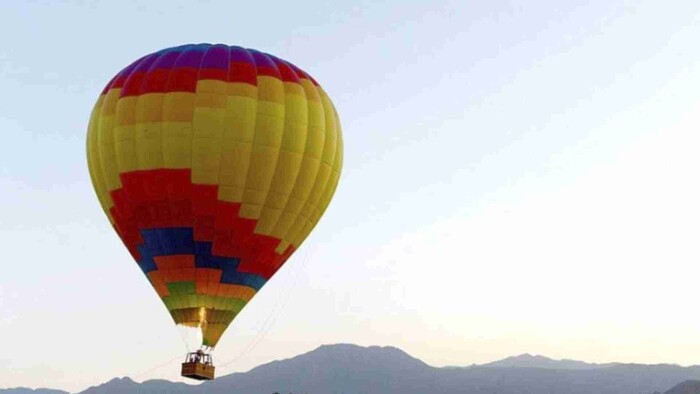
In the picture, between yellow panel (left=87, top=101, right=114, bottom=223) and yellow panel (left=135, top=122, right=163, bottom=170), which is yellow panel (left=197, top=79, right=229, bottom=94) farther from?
yellow panel (left=87, top=101, right=114, bottom=223)

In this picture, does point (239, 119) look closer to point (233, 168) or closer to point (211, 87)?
point (211, 87)

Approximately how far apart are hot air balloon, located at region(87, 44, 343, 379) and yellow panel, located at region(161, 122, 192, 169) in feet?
0.14

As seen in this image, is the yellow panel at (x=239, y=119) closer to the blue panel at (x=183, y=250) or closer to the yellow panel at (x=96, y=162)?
the blue panel at (x=183, y=250)

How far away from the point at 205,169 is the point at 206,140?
126cm

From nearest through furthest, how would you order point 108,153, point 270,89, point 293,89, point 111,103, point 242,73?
point 108,153 < point 242,73 < point 270,89 < point 111,103 < point 293,89

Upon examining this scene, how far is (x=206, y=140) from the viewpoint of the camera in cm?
4094

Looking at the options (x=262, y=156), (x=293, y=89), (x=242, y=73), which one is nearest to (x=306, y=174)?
(x=262, y=156)

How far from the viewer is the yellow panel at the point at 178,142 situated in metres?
40.8

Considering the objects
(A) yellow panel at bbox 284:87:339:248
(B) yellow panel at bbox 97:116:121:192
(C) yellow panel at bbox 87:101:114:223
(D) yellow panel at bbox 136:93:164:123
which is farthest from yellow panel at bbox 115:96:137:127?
(A) yellow panel at bbox 284:87:339:248

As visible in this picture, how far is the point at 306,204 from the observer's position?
43.5 m

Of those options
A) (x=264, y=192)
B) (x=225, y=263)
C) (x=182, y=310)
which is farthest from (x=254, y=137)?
(x=182, y=310)

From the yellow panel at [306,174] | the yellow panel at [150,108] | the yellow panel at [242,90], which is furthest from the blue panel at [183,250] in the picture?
the yellow panel at [242,90]

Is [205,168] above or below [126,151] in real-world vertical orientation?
below

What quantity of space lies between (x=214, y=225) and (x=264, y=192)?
8.65ft
